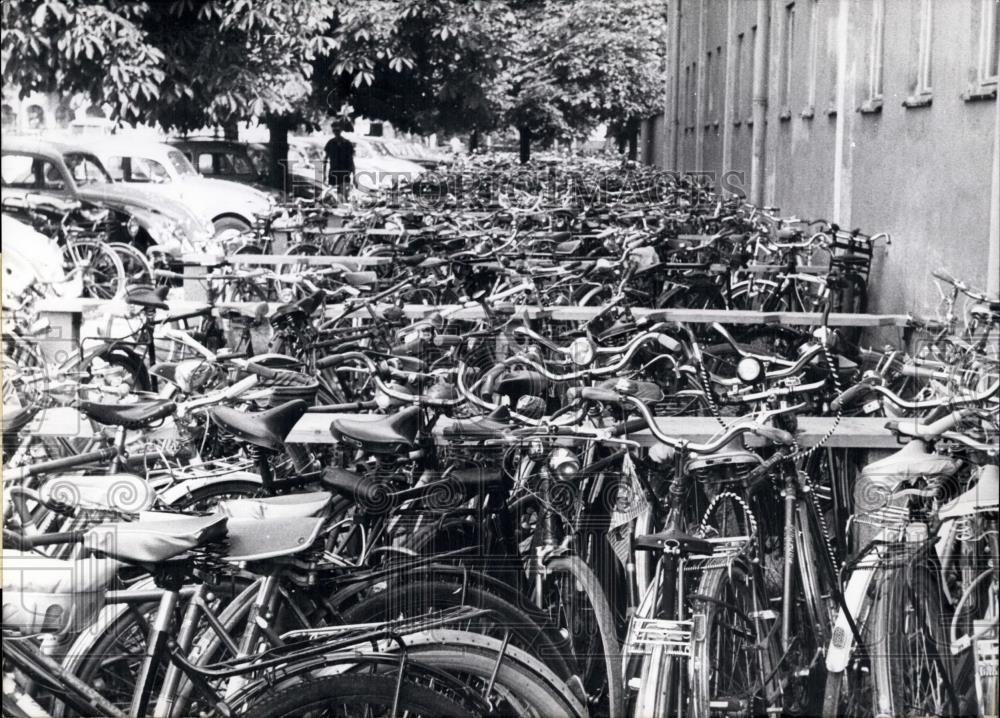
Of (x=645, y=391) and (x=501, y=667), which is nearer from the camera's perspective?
(x=501, y=667)

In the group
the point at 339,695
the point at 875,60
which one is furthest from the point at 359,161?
the point at 875,60

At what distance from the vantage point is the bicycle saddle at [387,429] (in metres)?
4.17

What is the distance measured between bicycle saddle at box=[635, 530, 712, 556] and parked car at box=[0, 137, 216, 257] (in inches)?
74.6

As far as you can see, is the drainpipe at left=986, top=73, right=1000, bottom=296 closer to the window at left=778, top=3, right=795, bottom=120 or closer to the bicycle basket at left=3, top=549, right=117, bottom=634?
the bicycle basket at left=3, top=549, right=117, bottom=634

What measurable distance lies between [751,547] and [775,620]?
235 millimetres

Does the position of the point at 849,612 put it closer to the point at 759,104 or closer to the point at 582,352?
the point at 582,352

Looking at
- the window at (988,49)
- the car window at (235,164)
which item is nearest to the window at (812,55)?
the window at (988,49)

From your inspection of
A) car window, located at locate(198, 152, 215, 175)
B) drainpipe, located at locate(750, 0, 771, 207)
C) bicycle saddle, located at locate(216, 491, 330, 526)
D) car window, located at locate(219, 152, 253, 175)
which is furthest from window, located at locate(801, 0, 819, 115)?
bicycle saddle, located at locate(216, 491, 330, 526)

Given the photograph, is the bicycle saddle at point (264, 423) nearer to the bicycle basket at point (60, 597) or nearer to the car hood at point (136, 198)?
the bicycle basket at point (60, 597)

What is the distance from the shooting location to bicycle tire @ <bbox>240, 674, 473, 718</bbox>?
326 centimetres

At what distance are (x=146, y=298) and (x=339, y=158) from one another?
1762mm

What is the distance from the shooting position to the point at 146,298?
6.96 metres

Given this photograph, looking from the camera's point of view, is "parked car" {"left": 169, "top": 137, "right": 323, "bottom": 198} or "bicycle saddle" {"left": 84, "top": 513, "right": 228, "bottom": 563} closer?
"bicycle saddle" {"left": 84, "top": 513, "right": 228, "bottom": 563}

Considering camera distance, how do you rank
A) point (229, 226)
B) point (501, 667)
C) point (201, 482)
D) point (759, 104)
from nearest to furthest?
point (501, 667)
point (201, 482)
point (229, 226)
point (759, 104)
